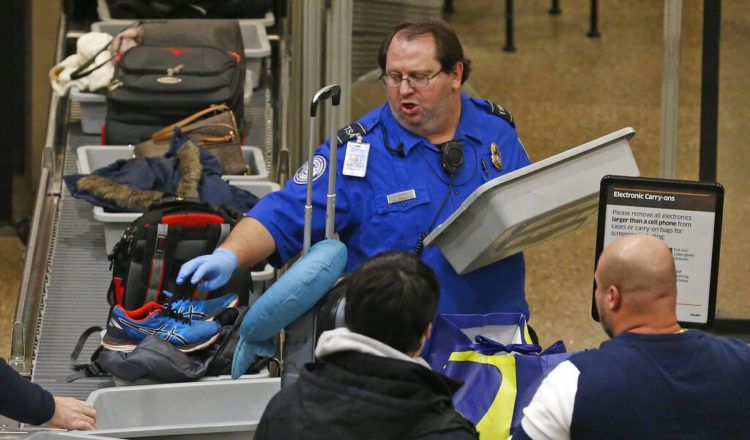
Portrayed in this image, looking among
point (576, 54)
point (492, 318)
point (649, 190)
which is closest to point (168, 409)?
point (492, 318)

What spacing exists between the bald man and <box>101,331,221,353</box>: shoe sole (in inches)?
53.3

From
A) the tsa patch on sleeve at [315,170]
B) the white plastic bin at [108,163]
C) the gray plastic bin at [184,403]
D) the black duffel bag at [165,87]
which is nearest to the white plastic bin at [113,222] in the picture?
the white plastic bin at [108,163]

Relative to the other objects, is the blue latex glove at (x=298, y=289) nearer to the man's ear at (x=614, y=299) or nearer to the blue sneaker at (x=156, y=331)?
the blue sneaker at (x=156, y=331)

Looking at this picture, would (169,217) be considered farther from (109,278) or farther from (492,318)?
(492,318)

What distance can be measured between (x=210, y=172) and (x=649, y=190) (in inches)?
78.4

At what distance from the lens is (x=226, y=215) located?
4.24 m

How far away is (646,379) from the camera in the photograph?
2.63 metres

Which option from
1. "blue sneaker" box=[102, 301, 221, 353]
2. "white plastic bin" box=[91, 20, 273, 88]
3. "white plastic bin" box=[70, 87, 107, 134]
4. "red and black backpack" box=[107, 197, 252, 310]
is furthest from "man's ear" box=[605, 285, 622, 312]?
"white plastic bin" box=[91, 20, 273, 88]

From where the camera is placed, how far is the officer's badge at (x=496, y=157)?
3.93 metres

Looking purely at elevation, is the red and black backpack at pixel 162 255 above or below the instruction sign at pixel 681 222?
below

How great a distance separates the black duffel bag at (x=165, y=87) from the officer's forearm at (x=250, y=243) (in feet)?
4.90

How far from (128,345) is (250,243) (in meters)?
0.44

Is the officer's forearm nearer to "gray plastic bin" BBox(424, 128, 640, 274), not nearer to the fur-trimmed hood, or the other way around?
"gray plastic bin" BBox(424, 128, 640, 274)

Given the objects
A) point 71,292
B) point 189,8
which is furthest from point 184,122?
point 189,8
